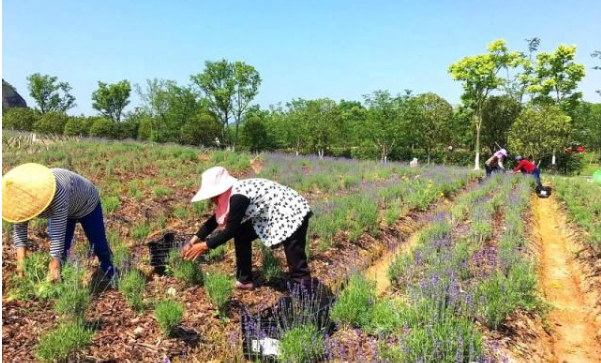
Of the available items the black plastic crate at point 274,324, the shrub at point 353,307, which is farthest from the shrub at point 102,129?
the shrub at point 353,307

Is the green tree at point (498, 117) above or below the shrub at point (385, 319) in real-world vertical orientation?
above

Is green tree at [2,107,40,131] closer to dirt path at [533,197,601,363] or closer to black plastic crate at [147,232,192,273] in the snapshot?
black plastic crate at [147,232,192,273]

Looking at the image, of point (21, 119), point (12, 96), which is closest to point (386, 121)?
point (21, 119)

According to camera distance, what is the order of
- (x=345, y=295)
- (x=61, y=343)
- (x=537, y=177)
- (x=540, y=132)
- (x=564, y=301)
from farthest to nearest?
(x=540, y=132), (x=537, y=177), (x=564, y=301), (x=345, y=295), (x=61, y=343)

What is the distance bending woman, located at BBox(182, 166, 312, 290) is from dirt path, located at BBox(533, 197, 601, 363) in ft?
7.89

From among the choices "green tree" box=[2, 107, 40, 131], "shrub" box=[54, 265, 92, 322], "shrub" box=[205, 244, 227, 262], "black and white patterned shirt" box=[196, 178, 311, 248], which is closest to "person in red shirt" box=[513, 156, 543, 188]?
"shrub" box=[205, 244, 227, 262]

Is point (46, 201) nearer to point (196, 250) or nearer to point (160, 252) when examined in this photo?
point (196, 250)

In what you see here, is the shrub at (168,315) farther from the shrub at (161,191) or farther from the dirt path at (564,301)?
the shrub at (161,191)

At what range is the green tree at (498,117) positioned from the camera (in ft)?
98.0

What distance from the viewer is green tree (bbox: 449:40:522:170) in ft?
90.9

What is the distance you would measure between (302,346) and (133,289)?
1.62m

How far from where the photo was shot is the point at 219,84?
123 feet

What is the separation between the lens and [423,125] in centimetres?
3020

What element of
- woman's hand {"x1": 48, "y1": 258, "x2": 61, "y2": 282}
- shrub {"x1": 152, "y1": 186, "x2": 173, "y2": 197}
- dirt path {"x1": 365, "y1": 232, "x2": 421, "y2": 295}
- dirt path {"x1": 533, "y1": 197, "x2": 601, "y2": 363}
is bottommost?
dirt path {"x1": 533, "y1": 197, "x2": 601, "y2": 363}
